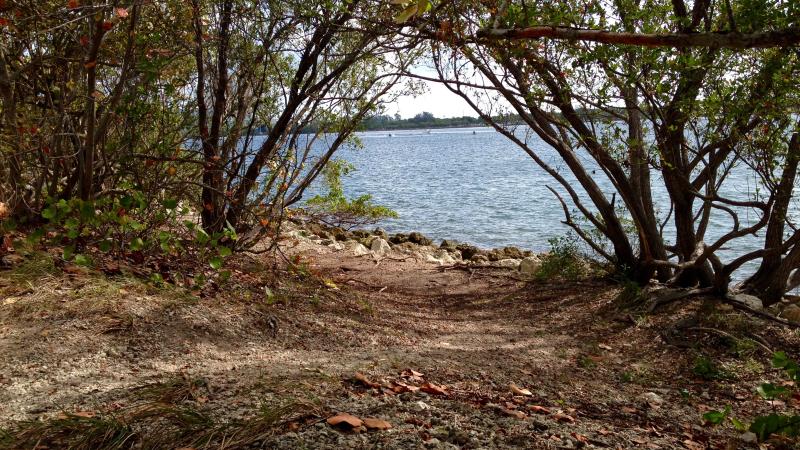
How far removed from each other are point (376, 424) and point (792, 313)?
19.1ft

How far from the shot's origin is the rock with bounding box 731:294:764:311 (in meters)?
6.93

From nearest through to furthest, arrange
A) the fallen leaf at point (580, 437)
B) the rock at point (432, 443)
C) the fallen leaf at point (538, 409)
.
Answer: the rock at point (432, 443) < the fallen leaf at point (580, 437) < the fallen leaf at point (538, 409)

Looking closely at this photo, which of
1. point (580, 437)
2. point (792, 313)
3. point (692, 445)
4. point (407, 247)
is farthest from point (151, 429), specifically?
point (407, 247)

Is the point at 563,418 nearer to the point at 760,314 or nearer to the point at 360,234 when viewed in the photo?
the point at 760,314

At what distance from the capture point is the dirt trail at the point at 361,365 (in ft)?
10.3

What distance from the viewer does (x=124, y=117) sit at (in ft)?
19.5

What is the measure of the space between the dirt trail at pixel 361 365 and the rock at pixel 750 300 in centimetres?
43

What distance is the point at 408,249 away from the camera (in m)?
13.8

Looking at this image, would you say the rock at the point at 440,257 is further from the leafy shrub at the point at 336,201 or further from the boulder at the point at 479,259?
the leafy shrub at the point at 336,201

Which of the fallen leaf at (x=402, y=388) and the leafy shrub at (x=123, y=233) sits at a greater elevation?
the leafy shrub at (x=123, y=233)

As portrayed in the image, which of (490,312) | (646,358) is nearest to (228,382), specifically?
(646,358)

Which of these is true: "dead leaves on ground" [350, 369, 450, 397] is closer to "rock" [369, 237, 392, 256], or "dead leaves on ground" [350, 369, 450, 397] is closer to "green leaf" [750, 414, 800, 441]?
"green leaf" [750, 414, 800, 441]

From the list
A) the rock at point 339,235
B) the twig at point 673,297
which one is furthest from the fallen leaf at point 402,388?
the rock at point 339,235

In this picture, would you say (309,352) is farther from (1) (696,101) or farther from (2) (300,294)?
(1) (696,101)
